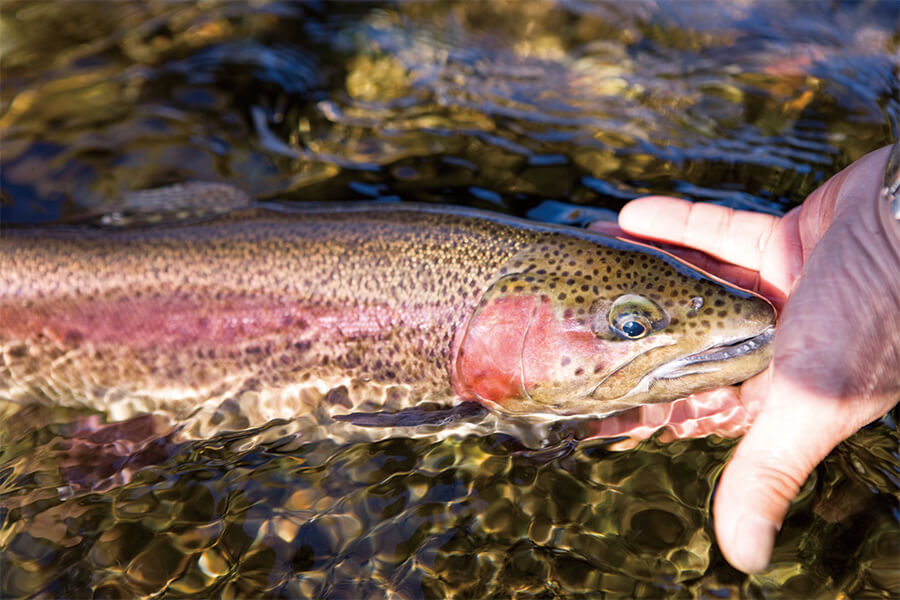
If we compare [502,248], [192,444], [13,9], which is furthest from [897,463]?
[13,9]

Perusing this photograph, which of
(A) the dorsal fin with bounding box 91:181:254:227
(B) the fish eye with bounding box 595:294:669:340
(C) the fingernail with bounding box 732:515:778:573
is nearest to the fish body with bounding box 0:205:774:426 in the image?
(B) the fish eye with bounding box 595:294:669:340

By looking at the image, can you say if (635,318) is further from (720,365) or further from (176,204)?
(176,204)

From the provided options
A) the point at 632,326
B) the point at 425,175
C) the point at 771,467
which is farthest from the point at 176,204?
the point at 771,467

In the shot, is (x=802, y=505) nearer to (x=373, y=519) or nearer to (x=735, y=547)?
(x=735, y=547)

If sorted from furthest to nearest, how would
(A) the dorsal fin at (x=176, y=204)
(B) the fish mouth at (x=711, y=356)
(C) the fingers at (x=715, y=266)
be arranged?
1. (A) the dorsal fin at (x=176, y=204)
2. (C) the fingers at (x=715, y=266)
3. (B) the fish mouth at (x=711, y=356)

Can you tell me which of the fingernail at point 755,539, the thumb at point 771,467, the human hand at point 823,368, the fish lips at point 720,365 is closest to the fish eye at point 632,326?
the fish lips at point 720,365

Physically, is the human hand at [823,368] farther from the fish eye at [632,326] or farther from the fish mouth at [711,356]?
the fish eye at [632,326]

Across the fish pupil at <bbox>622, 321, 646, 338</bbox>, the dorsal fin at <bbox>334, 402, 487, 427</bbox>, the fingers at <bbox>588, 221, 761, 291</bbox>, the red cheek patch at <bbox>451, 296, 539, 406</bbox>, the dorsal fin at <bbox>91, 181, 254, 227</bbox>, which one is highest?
the dorsal fin at <bbox>91, 181, 254, 227</bbox>

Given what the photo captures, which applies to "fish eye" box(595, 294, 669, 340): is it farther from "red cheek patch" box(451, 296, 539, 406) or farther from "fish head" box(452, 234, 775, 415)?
"red cheek patch" box(451, 296, 539, 406)
